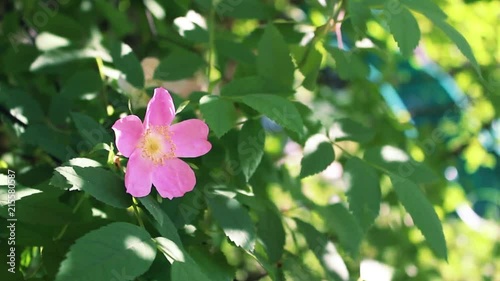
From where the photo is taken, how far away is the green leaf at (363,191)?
0.68 metres

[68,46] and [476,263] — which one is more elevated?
[68,46]

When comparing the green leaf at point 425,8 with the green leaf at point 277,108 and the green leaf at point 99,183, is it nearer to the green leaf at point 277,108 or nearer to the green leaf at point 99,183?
the green leaf at point 277,108

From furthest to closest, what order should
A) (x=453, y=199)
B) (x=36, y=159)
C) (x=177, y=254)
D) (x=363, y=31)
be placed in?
(x=453, y=199), (x=36, y=159), (x=363, y=31), (x=177, y=254)

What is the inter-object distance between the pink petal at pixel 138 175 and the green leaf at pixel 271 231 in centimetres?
19

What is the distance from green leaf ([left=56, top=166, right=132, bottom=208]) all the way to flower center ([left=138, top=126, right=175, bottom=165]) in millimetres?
35

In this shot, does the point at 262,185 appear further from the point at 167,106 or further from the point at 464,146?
the point at 464,146

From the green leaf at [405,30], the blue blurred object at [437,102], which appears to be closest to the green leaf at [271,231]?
the green leaf at [405,30]

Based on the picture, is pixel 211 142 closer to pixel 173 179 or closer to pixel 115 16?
pixel 173 179

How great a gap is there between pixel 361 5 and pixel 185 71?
225 millimetres

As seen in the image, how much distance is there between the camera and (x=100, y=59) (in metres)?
0.84

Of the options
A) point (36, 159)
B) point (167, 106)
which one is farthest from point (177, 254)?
point (36, 159)

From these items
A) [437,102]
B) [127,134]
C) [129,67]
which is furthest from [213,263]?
[437,102]

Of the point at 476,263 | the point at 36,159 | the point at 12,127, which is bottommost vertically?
the point at 476,263

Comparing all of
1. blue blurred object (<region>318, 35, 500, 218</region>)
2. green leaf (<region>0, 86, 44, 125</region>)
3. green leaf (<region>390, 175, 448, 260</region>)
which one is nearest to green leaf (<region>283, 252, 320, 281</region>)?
green leaf (<region>390, 175, 448, 260</region>)
